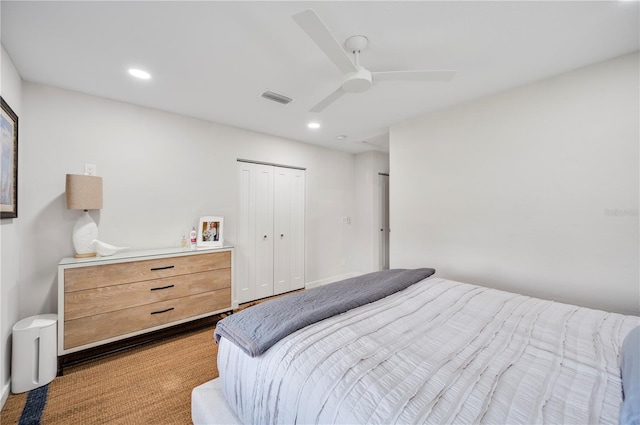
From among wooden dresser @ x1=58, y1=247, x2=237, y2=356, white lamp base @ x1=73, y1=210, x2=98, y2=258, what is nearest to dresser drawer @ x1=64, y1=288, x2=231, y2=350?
wooden dresser @ x1=58, y1=247, x2=237, y2=356

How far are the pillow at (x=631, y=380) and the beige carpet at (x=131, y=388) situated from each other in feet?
6.69

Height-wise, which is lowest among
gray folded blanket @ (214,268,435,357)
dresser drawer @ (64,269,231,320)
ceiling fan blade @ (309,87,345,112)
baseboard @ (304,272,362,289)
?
baseboard @ (304,272,362,289)

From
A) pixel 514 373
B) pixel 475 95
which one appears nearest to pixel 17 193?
pixel 514 373

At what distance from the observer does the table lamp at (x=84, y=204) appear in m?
2.16

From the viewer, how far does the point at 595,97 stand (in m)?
1.98

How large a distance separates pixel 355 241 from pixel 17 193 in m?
4.22

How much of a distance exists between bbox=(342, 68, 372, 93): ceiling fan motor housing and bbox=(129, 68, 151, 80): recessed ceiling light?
1678mm

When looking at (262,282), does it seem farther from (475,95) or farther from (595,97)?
(595,97)

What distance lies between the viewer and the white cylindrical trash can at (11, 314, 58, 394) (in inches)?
69.9

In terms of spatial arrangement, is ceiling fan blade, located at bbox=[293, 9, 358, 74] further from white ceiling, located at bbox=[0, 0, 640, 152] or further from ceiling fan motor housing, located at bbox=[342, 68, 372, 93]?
white ceiling, located at bbox=[0, 0, 640, 152]

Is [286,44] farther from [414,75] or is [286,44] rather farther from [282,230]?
[282,230]

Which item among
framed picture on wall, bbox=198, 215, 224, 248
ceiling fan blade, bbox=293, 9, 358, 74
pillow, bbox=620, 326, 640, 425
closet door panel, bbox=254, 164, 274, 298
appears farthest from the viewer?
closet door panel, bbox=254, 164, 274, 298

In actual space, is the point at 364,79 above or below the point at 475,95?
below

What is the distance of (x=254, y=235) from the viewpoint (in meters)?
3.60
